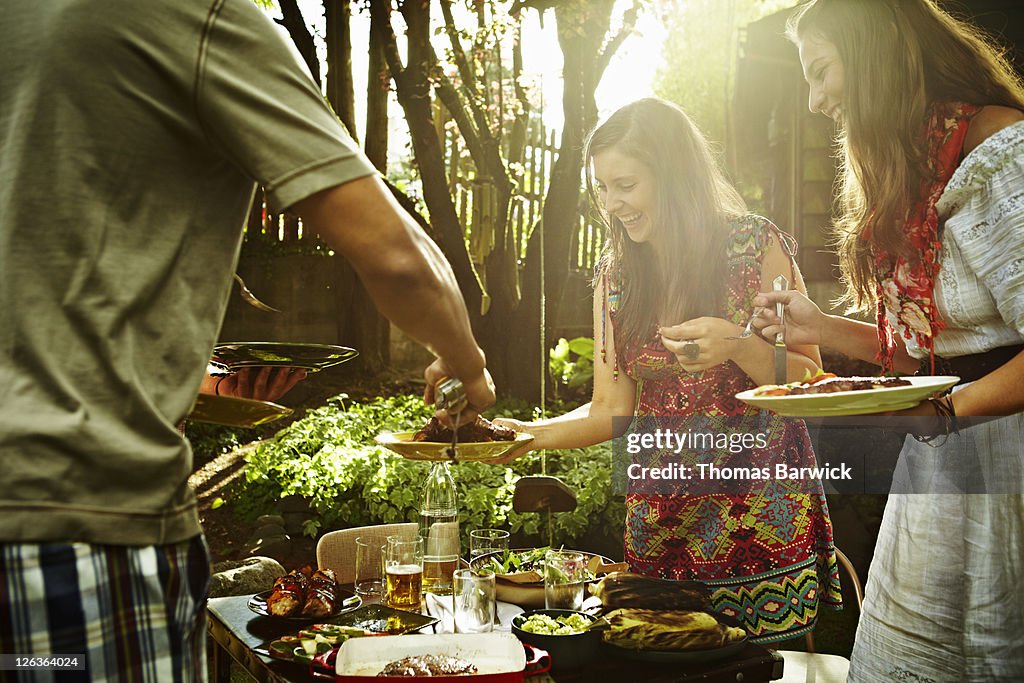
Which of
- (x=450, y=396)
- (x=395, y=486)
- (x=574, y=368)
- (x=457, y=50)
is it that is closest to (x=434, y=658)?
(x=450, y=396)

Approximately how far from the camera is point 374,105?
608 cm

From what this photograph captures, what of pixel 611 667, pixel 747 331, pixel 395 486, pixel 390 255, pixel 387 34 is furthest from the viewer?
pixel 387 34

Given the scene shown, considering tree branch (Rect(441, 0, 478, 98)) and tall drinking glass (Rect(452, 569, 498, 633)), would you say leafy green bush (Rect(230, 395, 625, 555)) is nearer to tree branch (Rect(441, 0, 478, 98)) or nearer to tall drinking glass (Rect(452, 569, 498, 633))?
tree branch (Rect(441, 0, 478, 98))

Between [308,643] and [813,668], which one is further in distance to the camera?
[813,668]

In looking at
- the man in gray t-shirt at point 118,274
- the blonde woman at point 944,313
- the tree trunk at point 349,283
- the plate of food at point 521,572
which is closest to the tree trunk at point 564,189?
the tree trunk at point 349,283

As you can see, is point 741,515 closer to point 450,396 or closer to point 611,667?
point 611,667

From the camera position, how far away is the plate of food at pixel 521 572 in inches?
74.5

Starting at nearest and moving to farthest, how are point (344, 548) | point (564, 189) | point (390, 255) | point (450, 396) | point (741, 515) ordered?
point (390, 255) → point (450, 396) → point (741, 515) → point (344, 548) → point (564, 189)

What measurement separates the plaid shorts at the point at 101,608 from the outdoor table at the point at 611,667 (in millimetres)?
647

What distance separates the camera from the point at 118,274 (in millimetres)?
857

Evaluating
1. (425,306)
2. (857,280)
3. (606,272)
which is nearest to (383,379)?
(606,272)

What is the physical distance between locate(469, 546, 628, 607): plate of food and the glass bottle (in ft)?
0.20

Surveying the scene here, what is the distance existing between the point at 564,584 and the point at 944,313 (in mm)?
845

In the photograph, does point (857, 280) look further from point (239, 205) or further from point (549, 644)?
point (239, 205)
